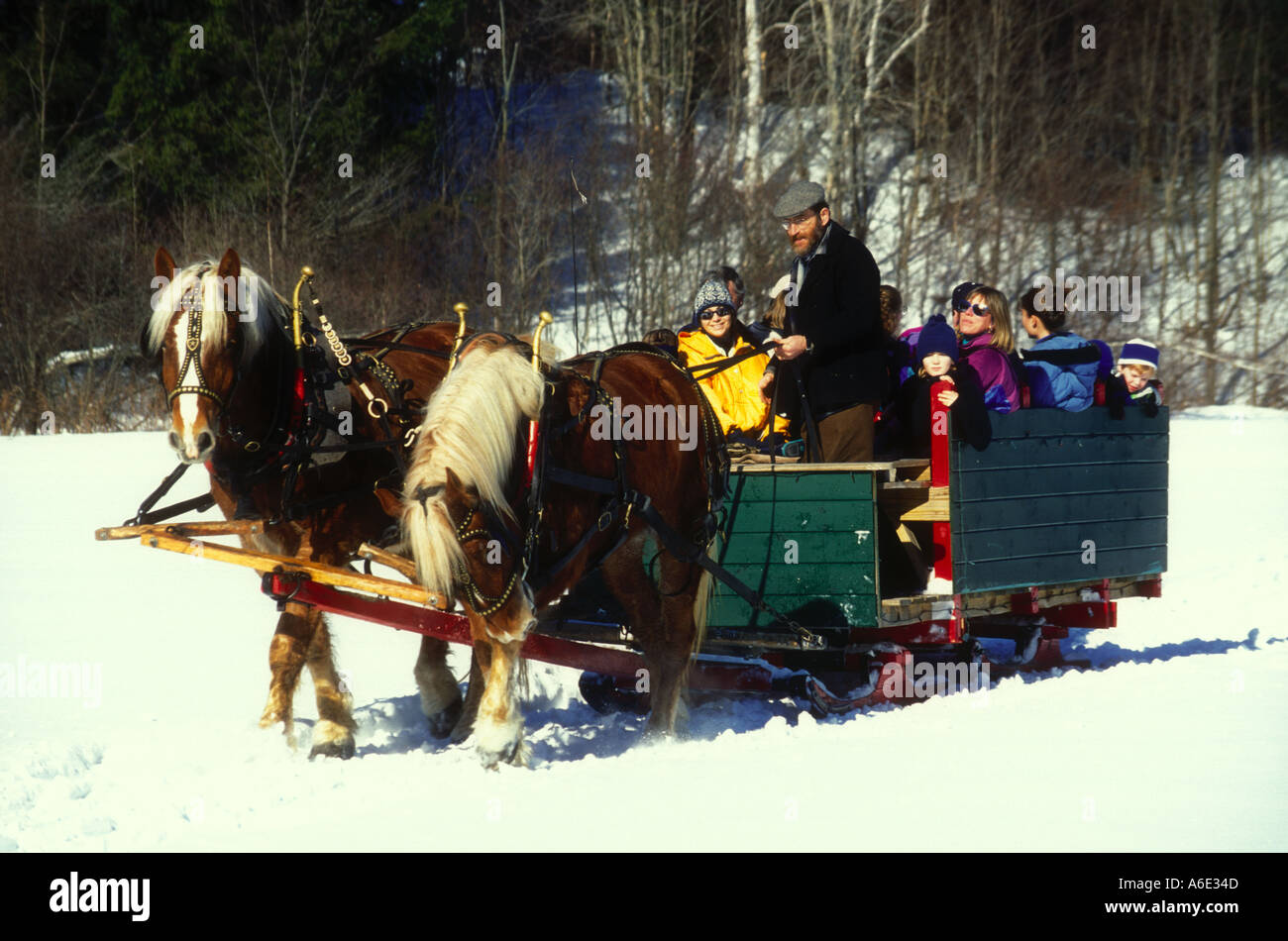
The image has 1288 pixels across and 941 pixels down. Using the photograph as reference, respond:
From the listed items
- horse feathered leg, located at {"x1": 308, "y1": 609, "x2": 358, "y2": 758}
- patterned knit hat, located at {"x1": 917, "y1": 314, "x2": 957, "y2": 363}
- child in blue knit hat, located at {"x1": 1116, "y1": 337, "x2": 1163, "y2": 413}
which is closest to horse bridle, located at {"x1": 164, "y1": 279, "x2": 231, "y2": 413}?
horse feathered leg, located at {"x1": 308, "y1": 609, "x2": 358, "y2": 758}

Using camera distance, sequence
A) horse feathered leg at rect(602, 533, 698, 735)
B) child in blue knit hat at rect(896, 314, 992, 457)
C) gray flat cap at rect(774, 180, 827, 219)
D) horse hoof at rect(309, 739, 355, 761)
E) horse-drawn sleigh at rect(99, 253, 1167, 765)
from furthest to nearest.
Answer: gray flat cap at rect(774, 180, 827, 219)
child in blue knit hat at rect(896, 314, 992, 457)
horse feathered leg at rect(602, 533, 698, 735)
horse hoof at rect(309, 739, 355, 761)
horse-drawn sleigh at rect(99, 253, 1167, 765)

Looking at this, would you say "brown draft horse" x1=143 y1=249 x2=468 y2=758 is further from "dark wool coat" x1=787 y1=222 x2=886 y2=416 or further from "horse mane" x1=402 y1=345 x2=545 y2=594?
"dark wool coat" x1=787 y1=222 x2=886 y2=416

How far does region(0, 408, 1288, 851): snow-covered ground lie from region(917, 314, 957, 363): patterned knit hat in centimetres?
156

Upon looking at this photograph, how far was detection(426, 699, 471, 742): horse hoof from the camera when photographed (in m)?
6.25

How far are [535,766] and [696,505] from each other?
4.49ft

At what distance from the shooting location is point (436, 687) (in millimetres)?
6305

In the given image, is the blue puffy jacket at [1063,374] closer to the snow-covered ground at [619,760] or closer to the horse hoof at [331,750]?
the snow-covered ground at [619,760]

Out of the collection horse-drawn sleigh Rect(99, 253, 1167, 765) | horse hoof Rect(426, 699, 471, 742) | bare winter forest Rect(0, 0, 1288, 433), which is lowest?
horse hoof Rect(426, 699, 471, 742)

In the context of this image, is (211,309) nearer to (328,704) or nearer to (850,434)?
(328,704)

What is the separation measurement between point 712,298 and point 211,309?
107 inches

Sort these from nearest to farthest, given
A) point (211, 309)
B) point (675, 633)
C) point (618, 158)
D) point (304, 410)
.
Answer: point (211, 309)
point (304, 410)
point (675, 633)
point (618, 158)

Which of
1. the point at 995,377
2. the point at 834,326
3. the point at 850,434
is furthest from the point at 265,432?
the point at 995,377
